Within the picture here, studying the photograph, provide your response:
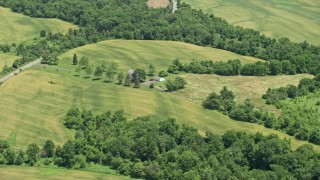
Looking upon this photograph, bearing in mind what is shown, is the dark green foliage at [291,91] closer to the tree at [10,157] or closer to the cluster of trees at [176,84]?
the cluster of trees at [176,84]

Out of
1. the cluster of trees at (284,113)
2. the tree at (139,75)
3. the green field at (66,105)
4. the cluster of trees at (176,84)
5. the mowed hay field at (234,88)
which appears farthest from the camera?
the tree at (139,75)

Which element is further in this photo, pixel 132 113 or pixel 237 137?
pixel 132 113

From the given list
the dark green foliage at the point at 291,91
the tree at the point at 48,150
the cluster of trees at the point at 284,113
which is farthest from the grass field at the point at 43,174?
the dark green foliage at the point at 291,91

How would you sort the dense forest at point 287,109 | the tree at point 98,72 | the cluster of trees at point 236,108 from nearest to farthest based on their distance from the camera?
1. the dense forest at point 287,109
2. the cluster of trees at point 236,108
3. the tree at point 98,72

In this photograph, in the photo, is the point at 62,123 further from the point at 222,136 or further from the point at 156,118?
the point at 222,136

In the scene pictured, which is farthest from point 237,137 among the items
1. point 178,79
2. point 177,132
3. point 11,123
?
point 11,123

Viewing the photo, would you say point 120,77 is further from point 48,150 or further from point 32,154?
point 32,154

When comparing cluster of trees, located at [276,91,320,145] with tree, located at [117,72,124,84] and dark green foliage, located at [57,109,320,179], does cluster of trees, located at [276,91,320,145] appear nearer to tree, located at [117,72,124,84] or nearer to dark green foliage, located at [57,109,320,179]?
dark green foliage, located at [57,109,320,179]

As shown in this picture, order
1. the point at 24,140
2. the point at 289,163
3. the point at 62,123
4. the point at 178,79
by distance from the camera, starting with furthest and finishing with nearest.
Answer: the point at 178,79 < the point at 62,123 < the point at 24,140 < the point at 289,163
